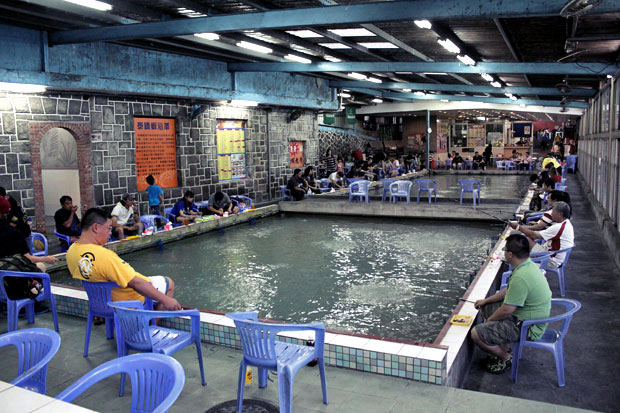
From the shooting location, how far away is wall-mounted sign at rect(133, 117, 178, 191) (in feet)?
38.0

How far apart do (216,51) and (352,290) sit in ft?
23.4

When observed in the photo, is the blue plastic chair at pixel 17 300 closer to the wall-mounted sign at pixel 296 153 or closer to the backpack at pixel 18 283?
the backpack at pixel 18 283

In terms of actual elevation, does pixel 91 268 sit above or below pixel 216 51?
below

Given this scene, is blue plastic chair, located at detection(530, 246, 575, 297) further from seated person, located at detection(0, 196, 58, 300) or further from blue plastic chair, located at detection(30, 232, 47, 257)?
blue plastic chair, located at detection(30, 232, 47, 257)

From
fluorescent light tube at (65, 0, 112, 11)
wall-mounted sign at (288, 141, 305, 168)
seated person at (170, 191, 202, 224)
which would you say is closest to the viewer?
fluorescent light tube at (65, 0, 112, 11)

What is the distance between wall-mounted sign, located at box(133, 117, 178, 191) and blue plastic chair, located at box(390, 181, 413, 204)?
5.54m

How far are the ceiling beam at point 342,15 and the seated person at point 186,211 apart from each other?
11.8 feet

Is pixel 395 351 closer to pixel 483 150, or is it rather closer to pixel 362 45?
pixel 362 45

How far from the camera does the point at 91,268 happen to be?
3.84m

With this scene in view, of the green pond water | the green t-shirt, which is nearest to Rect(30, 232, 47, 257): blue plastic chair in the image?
the green pond water

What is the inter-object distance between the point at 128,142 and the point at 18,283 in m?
7.09

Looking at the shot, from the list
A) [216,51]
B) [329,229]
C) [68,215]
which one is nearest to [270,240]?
[329,229]

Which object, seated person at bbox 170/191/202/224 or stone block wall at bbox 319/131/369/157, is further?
stone block wall at bbox 319/131/369/157

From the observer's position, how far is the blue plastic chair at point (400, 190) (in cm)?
1330
